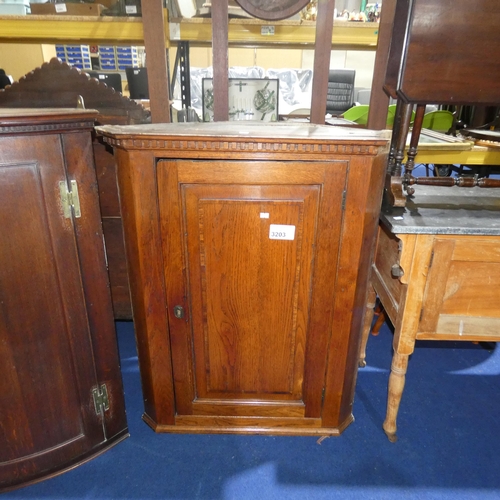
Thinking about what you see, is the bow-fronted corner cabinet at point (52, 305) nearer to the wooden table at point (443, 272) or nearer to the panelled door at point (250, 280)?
the panelled door at point (250, 280)

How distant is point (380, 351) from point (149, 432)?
1.31 meters

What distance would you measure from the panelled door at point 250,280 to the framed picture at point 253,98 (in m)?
0.94

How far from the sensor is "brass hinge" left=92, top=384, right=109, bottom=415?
148cm

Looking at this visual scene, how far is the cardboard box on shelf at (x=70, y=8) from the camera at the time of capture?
6.03 feet

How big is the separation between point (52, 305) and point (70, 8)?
4.78 feet

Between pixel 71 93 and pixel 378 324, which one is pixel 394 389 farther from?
pixel 71 93

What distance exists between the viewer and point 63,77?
182cm

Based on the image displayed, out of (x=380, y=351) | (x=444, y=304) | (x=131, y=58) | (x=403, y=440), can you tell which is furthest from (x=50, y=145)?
(x=131, y=58)

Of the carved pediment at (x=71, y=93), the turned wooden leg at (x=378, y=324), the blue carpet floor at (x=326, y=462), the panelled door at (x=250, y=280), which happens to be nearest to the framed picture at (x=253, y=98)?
the carved pediment at (x=71, y=93)

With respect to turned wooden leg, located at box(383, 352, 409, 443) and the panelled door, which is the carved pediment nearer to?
the panelled door

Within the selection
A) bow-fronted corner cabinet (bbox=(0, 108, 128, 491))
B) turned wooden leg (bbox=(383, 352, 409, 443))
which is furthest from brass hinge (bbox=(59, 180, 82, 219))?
turned wooden leg (bbox=(383, 352, 409, 443))

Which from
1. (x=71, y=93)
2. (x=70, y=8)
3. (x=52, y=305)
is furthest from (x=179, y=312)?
(x=70, y=8)

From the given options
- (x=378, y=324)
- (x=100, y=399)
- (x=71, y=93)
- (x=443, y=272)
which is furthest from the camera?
(x=378, y=324)

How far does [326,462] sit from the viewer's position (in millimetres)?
1563
